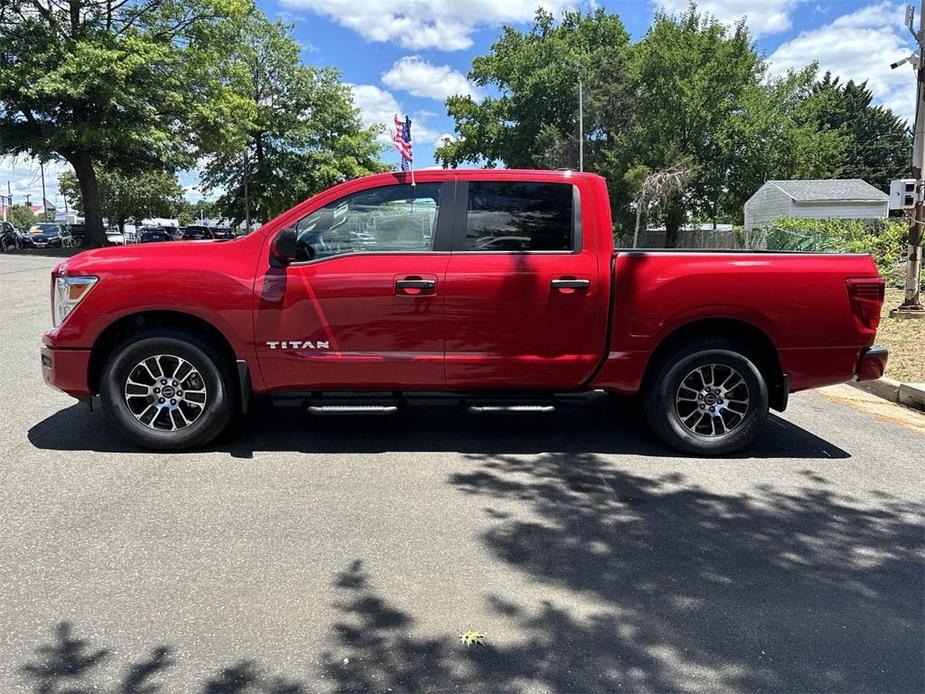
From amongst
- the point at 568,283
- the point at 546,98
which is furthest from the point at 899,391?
the point at 546,98

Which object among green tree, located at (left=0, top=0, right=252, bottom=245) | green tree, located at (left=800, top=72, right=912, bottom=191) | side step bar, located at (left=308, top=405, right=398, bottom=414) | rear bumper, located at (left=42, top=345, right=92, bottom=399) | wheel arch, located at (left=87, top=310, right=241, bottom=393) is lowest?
side step bar, located at (left=308, top=405, right=398, bottom=414)

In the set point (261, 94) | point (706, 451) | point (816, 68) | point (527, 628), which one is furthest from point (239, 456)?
point (816, 68)

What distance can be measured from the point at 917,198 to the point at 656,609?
404 inches

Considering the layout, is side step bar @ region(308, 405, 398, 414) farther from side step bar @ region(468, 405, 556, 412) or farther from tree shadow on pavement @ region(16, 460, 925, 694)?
tree shadow on pavement @ region(16, 460, 925, 694)

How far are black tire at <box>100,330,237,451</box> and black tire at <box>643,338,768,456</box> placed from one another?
10.0 ft

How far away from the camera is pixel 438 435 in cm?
567

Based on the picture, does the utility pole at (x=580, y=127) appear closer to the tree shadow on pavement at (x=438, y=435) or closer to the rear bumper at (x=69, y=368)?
the tree shadow on pavement at (x=438, y=435)

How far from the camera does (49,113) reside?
2872 centimetres

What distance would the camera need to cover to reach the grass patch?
7.86m

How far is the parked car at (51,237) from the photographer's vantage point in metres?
37.7

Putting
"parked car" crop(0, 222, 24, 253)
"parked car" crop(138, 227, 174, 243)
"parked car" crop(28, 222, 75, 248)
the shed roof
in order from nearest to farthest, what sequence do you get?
"parked car" crop(0, 222, 24, 253) < the shed roof < "parked car" crop(28, 222, 75, 248) < "parked car" crop(138, 227, 174, 243)

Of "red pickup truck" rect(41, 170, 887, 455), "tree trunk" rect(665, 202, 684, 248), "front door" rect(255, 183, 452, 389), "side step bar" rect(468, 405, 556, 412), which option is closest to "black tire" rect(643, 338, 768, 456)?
"red pickup truck" rect(41, 170, 887, 455)

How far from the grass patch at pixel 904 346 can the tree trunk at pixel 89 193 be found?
2996 centimetres

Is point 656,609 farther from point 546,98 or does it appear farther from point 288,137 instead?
point 546,98
